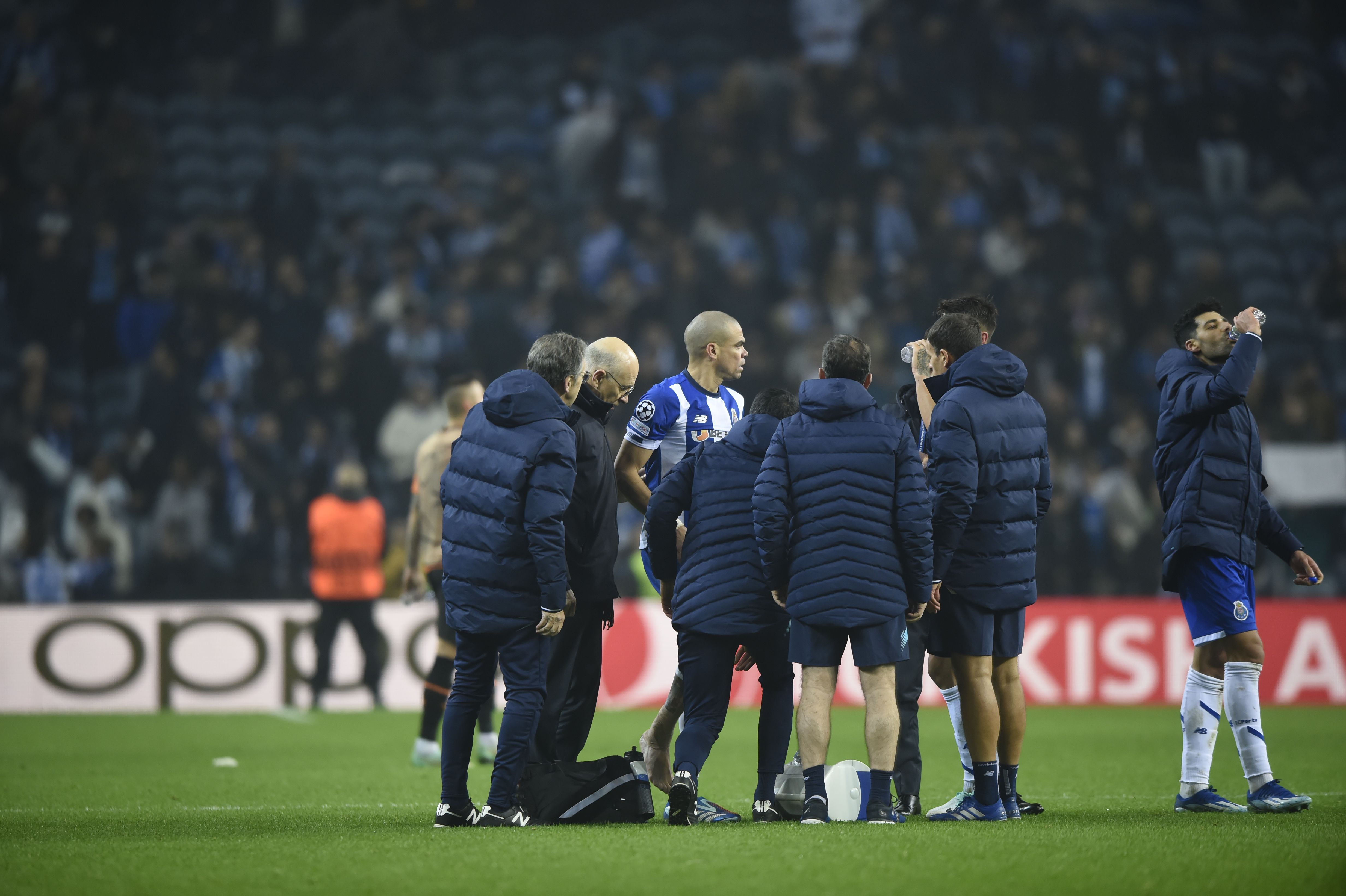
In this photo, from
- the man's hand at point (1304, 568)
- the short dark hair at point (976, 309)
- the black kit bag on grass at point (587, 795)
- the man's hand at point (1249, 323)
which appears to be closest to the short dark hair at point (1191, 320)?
the man's hand at point (1249, 323)

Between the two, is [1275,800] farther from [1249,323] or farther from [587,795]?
[587,795]

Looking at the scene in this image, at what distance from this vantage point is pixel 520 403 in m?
6.71

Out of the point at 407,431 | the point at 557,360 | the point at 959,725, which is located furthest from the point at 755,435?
the point at 407,431

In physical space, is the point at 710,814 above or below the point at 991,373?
below

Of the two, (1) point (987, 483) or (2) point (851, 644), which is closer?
(2) point (851, 644)

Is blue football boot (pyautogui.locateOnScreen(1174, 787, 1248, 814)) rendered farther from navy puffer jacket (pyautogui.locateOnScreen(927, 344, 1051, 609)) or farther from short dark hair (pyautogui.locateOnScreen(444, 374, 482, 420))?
short dark hair (pyautogui.locateOnScreen(444, 374, 482, 420))

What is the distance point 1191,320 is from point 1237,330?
1.17ft

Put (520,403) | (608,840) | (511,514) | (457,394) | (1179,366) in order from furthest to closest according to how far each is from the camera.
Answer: (457,394), (1179,366), (520,403), (511,514), (608,840)

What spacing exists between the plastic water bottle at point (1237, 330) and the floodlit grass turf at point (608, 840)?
2157 mm

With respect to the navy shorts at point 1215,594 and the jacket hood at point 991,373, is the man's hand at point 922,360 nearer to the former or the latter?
the jacket hood at point 991,373

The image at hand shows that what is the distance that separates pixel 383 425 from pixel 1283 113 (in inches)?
511

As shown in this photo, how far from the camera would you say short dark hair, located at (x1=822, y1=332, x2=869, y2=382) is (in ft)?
22.1

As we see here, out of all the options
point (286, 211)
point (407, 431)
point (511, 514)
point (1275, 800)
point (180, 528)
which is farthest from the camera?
point (286, 211)

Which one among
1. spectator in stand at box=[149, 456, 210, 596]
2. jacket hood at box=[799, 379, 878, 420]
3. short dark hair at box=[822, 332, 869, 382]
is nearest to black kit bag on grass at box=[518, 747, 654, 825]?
jacket hood at box=[799, 379, 878, 420]
